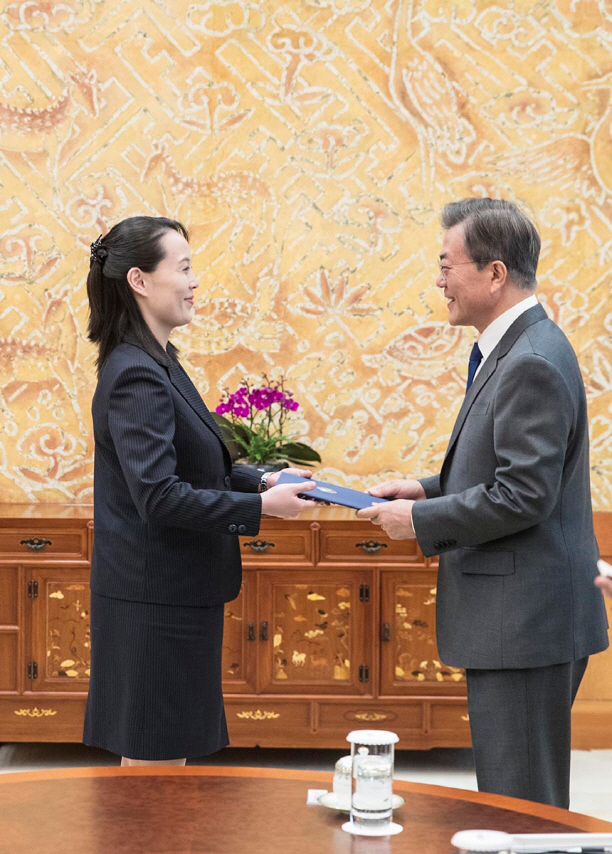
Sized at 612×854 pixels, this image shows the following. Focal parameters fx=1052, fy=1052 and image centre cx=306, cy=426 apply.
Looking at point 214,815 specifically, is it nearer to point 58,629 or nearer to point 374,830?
point 374,830

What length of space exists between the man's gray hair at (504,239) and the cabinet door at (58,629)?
2.35m

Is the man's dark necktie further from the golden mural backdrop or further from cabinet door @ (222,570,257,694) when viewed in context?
the golden mural backdrop

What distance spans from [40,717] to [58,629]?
360mm

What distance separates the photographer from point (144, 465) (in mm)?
2385

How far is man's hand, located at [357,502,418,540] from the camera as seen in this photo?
252 centimetres

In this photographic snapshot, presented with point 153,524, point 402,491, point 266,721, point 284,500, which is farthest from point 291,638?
point 153,524

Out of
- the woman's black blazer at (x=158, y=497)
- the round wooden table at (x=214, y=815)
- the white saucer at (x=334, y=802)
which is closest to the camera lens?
the round wooden table at (x=214, y=815)

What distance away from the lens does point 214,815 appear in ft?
5.14

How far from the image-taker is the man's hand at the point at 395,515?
2.52m

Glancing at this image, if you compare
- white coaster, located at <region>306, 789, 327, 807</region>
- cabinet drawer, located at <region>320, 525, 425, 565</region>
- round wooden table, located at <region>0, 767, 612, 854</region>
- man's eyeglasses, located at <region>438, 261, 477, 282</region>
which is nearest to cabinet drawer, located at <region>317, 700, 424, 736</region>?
cabinet drawer, located at <region>320, 525, 425, 565</region>

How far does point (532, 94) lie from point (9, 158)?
2.35 metres

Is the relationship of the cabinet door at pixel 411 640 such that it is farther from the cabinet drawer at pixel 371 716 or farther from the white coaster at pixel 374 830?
the white coaster at pixel 374 830

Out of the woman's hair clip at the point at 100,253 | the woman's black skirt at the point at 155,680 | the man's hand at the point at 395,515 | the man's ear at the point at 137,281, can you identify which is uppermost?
the woman's hair clip at the point at 100,253

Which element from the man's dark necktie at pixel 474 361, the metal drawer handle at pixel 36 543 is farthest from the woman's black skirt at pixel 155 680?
the metal drawer handle at pixel 36 543
